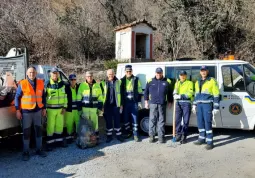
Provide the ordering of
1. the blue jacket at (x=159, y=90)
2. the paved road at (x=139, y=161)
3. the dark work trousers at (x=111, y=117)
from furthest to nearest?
the dark work trousers at (x=111, y=117)
the blue jacket at (x=159, y=90)
the paved road at (x=139, y=161)

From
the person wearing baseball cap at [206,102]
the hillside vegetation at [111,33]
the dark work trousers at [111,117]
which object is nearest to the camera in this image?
the person wearing baseball cap at [206,102]

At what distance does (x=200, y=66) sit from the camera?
7086 millimetres

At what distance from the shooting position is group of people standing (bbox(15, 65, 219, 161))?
5.94m

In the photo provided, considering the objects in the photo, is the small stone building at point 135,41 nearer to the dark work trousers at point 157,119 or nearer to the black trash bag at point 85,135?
the dark work trousers at point 157,119

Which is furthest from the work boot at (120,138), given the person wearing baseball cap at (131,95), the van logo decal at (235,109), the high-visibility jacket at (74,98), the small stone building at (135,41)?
the small stone building at (135,41)

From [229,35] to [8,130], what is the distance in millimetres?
17446

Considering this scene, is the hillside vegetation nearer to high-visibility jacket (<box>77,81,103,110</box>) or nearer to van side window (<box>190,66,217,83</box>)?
high-visibility jacket (<box>77,81,103,110</box>)

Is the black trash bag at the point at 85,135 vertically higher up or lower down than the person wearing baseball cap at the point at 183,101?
lower down

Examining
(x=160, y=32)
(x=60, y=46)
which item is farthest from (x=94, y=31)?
(x=160, y=32)

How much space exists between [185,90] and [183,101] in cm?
28

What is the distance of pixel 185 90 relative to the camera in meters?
6.76

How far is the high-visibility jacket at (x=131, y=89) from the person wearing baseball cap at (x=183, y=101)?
96 cm

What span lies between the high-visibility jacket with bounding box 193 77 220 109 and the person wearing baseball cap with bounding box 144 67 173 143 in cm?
81

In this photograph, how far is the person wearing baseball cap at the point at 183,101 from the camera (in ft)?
22.2
